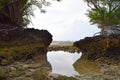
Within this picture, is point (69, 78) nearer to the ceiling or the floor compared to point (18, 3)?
nearer to the floor

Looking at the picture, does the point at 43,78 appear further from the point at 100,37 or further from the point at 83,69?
the point at 100,37

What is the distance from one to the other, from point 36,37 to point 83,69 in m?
5.25

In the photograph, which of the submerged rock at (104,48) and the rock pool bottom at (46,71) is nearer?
the rock pool bottom at (46,71)

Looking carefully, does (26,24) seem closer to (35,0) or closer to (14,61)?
(35,0)

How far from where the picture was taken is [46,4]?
38.8 metres

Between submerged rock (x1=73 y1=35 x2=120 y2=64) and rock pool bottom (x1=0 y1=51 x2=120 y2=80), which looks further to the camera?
submerged rock (x1=73 y1=35 x2=120 y2=64)

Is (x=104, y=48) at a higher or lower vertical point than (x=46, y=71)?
higher

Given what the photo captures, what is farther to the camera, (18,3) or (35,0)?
(35,0)

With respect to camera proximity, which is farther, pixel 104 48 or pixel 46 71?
pixel 104 48

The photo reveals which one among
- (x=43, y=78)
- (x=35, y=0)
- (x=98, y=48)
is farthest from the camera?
(x=35, y=0)

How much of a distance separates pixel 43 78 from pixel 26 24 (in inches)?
784

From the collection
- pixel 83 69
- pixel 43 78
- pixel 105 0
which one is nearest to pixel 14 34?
pixel 83 69

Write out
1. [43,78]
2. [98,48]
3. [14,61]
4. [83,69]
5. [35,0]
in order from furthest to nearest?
1. [35,0]
2. [98,48]
3. [83,69]
4. [14,61]
5. [43,78]

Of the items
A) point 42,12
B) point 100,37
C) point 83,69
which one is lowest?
point 83,69
